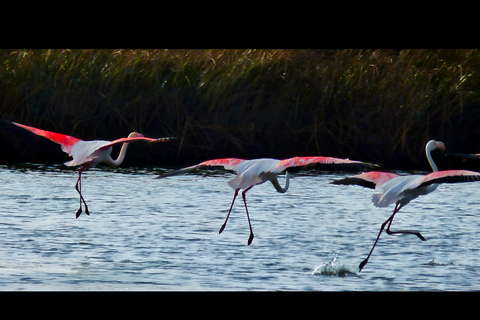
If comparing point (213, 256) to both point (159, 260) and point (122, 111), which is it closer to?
point (159, 260)

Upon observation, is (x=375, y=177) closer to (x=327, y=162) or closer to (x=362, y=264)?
(x=362, y=264)

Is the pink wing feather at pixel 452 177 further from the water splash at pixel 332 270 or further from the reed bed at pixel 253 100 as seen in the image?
the reed bed at pixel 253 100

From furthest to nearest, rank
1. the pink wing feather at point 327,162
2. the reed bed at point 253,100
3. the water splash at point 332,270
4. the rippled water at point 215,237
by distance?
the reed bed at point 253,100 → the water splash at point 332,270 → the rippled water at point 215,237 → the pink wing feather at point 327,162

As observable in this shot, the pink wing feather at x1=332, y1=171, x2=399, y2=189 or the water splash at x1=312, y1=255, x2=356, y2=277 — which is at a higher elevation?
the pink wing feather at x1=332, y1=171, x2=399, y2=189

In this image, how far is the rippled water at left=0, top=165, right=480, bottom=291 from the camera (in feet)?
32.0

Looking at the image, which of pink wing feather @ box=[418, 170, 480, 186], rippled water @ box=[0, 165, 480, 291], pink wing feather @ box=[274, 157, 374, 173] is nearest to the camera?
pink wing feather @ box=[418, 170, 480, 186]

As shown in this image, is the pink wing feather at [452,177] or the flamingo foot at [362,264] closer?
the pink wing feather at [452,177]

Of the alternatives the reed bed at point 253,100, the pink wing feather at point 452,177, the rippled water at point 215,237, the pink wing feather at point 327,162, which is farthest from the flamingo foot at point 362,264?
the reed bed at point 253,100

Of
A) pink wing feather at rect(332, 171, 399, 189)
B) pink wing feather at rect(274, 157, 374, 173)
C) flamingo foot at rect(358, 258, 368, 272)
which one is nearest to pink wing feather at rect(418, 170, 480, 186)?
pink wing feather at rect(274, 157, 374, 173)

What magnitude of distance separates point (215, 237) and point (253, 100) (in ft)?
21.5

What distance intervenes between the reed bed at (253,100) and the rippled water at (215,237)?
3.25 ft

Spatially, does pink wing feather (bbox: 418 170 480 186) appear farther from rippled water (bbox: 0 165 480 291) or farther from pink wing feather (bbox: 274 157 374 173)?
rippled water (bbox: 0 165 480 291)

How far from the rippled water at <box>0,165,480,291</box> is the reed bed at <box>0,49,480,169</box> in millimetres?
992

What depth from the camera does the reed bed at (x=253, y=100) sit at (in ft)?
58.1
